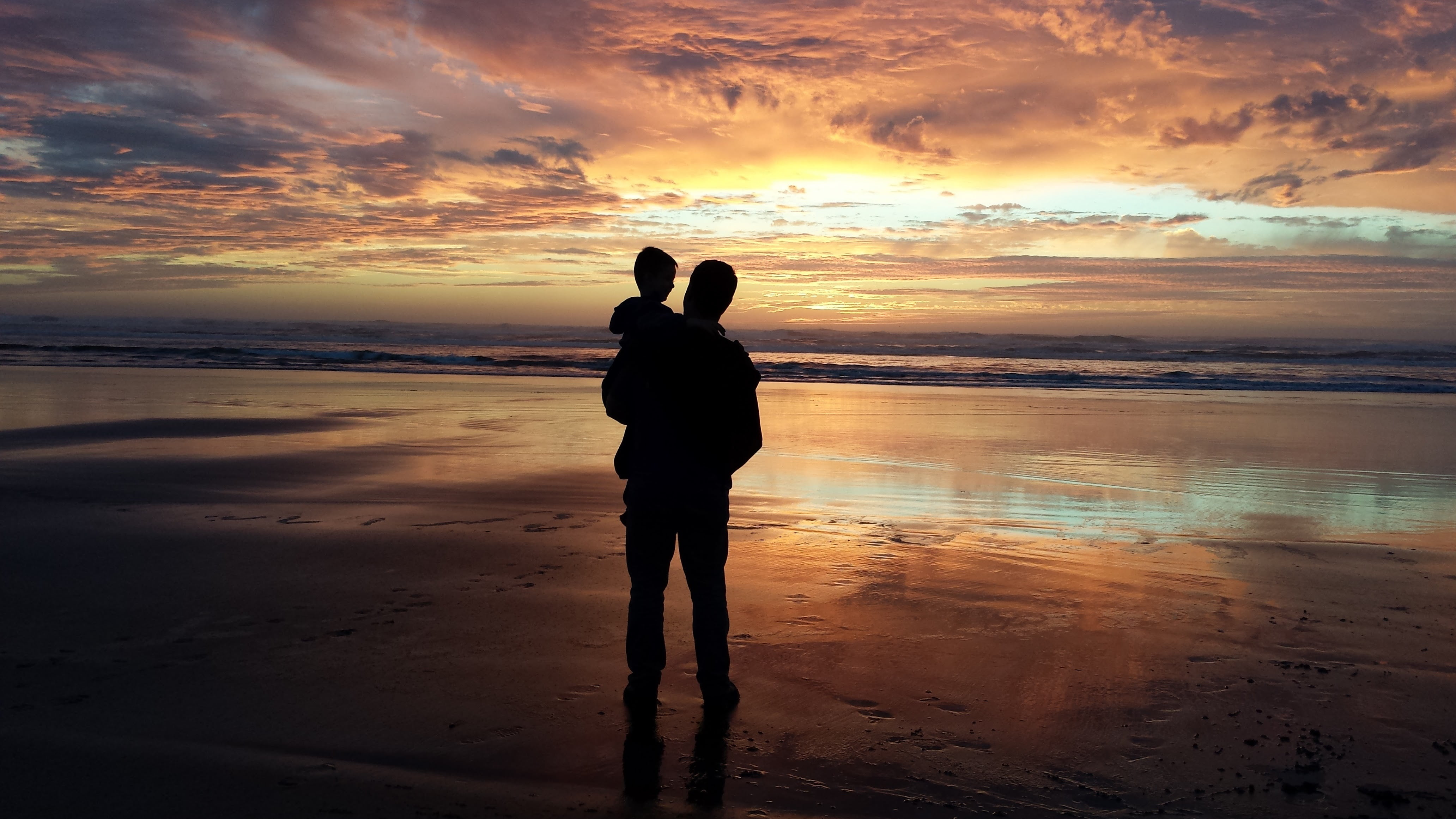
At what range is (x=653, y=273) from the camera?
11.2ft

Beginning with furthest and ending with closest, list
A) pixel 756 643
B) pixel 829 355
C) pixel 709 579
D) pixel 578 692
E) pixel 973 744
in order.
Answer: pixel 829 355, pixel 756 643, pixel 578 692, pixel 709 579, pixel 973 744

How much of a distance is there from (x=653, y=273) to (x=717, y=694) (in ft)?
5.56

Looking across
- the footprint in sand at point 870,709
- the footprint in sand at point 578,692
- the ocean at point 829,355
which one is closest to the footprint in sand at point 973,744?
the footprint in sand at point 870,709

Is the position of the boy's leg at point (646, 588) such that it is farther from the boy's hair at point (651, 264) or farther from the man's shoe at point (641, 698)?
the boy's hair at point (651, 264)

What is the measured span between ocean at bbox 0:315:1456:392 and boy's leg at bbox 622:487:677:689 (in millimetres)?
20840

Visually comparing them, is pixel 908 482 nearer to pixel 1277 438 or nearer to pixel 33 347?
pixel 1277 438

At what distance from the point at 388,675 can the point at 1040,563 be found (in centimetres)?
395

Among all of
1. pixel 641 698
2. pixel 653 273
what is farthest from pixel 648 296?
pixel 641 698

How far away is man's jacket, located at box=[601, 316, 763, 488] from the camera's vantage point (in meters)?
3.26

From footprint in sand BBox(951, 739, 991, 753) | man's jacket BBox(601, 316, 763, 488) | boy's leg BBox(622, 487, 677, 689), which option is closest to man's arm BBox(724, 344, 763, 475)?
man's jacket BBox(601, 316, 763, 488)

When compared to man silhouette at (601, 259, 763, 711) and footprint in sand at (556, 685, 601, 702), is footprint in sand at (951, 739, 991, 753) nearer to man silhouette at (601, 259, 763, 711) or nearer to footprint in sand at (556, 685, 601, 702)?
man silhouette at (601, 259, 763, 711)

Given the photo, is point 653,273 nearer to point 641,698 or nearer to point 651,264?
point 651,264

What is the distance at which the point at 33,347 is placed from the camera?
3062cm

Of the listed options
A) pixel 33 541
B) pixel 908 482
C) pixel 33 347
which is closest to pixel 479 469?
pixel 33 541
